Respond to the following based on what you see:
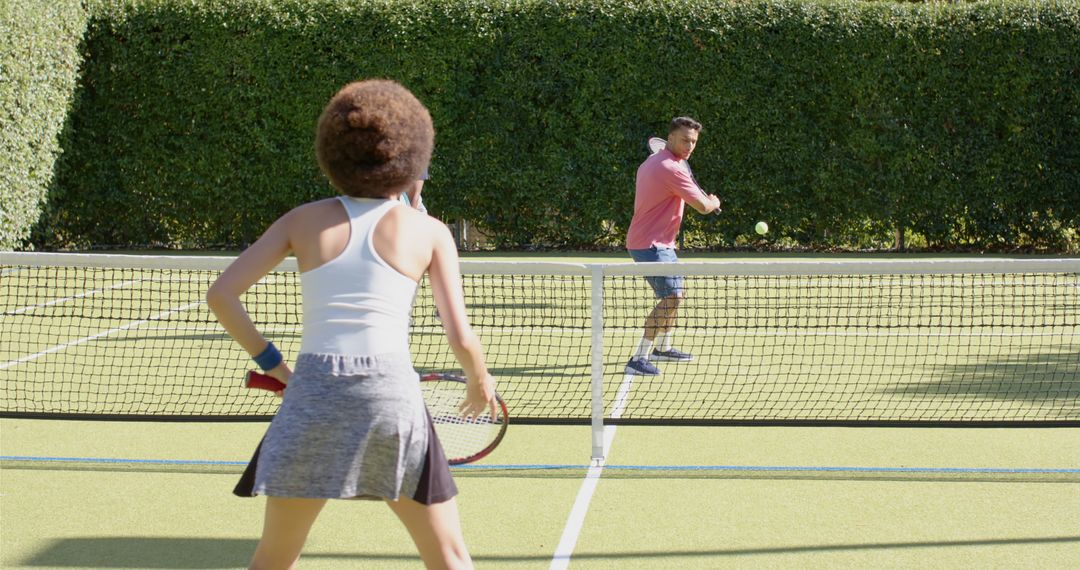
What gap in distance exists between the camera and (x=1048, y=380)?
7.88m

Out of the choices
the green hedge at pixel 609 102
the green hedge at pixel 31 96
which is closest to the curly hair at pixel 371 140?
the green hedge at pixel 31 96

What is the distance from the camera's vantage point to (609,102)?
1786 cm

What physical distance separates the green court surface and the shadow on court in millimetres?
10

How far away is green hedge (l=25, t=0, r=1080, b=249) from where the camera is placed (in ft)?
58.1

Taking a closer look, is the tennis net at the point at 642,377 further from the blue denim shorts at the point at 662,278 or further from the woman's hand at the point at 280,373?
the woman's hand at the point at 280,373

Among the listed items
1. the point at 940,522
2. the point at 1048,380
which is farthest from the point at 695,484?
A: the point at 1048,380

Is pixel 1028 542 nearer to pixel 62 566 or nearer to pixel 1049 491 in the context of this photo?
pixel 1049 491

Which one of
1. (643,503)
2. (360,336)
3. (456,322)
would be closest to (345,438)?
(360,336)

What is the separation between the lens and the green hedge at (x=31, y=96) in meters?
14.8

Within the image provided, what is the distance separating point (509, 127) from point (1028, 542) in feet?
45.6

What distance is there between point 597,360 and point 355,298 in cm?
285

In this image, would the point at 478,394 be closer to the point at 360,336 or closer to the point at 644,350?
the point at 360,336

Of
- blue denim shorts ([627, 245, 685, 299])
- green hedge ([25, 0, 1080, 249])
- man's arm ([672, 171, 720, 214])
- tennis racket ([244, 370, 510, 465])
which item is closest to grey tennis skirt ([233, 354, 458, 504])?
tennis racket ([244, 370, 510, 465])

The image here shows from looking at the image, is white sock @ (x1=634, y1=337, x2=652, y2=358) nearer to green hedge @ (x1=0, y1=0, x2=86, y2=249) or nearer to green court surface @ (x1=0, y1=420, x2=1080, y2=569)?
green court surface @ (x1=0, y1=420, x2=1080, y2=569)
